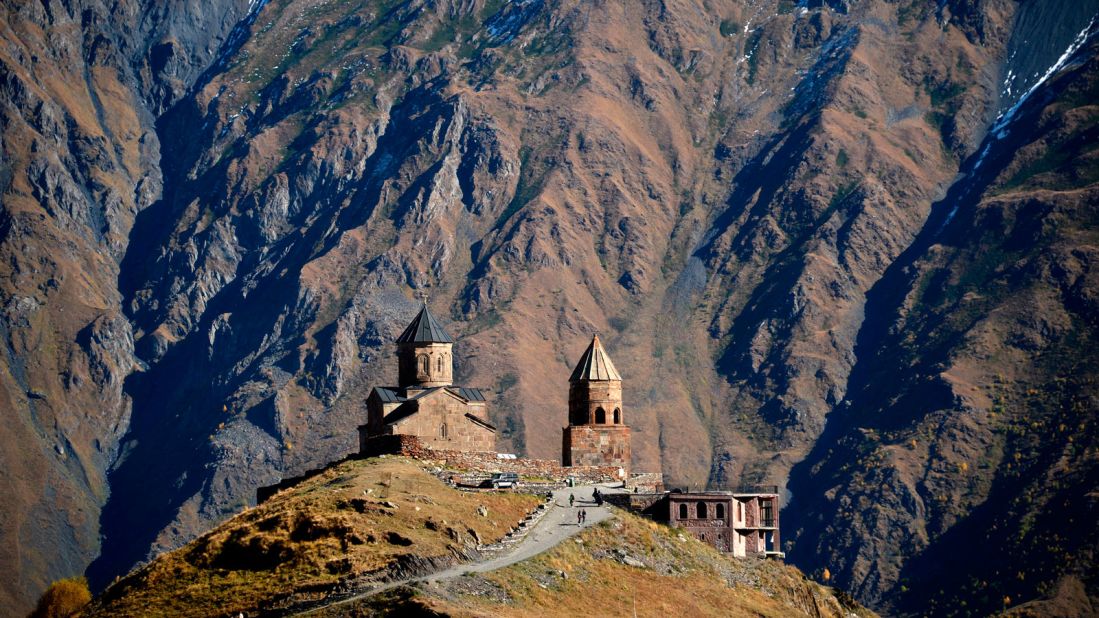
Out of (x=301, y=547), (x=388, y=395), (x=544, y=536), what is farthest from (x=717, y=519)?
(x=301, y=547)

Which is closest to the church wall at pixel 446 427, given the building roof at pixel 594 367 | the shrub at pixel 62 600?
the building roof at pixel 594 367

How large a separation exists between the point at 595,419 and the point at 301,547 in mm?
44517

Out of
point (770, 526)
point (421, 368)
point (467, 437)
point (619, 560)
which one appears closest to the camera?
point (619, 560)

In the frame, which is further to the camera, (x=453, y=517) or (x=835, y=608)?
(x=835, y=608)

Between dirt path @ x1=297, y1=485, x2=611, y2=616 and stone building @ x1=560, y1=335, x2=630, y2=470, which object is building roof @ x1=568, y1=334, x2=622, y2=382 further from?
dirt path @ x1=297, y1=485, x2=611, y2=616

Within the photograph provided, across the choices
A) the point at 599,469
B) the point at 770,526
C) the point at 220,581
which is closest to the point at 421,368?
the point at 599,469

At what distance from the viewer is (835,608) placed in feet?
355

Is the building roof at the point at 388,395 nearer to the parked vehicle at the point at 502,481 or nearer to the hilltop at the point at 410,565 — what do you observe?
the parked vehicle at the point at 502,481

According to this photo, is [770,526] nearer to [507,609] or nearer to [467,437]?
[467,437]

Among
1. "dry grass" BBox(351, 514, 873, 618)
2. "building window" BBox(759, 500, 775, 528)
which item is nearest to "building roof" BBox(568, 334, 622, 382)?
"building window" BBox(759, 500, 775, 528)

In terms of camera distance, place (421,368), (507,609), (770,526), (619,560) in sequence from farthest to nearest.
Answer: (421,368) → (770,526) → (619,560) → (507,609)

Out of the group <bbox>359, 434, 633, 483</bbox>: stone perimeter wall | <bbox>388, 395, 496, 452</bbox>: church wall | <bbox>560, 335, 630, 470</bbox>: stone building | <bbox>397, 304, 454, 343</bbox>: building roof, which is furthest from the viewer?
<bbox>397, 304, 454, 343</bbox>: building roof

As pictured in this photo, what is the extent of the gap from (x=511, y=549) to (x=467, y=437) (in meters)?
35.2

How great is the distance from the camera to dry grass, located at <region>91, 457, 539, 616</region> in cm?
7662
